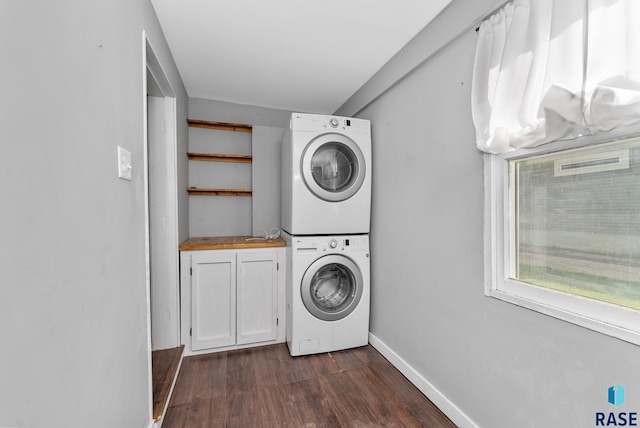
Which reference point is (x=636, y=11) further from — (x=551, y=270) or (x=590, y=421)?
(x=590, y=421)

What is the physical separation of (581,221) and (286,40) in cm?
194

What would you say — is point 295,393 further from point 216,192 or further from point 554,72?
point 554,72

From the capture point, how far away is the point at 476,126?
1348 millimetres

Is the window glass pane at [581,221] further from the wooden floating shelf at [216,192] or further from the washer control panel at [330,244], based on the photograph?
the wooden floating shelf at [216,192]

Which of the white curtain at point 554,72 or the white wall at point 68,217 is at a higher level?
the white curtain at point 554,72

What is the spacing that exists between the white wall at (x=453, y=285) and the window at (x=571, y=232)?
7 cm

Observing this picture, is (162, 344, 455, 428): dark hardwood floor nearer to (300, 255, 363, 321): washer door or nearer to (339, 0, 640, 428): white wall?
(339, 0, 640, 428): white wall

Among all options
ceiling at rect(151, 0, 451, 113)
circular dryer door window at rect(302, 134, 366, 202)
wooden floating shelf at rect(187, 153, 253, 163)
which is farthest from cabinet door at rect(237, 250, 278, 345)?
ceiling at rect(151, 0, 451, 113)

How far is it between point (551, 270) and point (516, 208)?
11.9 inches

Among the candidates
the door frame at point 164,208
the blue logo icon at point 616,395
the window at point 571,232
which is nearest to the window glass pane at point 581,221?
the window at point 571,232

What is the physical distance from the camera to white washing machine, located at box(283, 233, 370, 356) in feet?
7.38

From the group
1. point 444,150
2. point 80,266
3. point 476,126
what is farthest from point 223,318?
point 476,126

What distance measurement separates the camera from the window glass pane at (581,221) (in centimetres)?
91

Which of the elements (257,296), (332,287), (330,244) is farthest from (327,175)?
(257,296)
